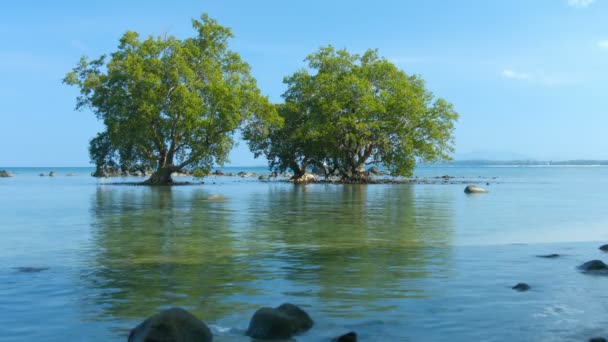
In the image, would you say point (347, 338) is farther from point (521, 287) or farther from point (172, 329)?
point (521, 287)

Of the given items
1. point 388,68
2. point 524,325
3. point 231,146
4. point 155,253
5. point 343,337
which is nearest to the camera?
point 343,337

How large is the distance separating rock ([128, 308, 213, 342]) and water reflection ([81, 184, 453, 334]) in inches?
44.6

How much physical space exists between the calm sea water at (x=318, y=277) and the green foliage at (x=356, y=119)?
144 feet

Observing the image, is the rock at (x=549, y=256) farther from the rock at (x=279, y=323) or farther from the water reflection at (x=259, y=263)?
the rock at (x=279, y=323)

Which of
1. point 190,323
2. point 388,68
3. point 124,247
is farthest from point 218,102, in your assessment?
point 190,323

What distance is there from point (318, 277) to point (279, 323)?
13.1 feet

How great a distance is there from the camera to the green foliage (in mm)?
66500

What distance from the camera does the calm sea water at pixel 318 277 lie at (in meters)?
8.40

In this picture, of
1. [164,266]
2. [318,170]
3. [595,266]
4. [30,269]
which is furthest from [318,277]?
[318,170]

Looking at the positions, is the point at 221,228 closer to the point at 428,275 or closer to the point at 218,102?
the point at 428,275

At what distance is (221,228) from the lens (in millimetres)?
20984

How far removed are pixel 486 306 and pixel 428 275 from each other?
2578 millimetres

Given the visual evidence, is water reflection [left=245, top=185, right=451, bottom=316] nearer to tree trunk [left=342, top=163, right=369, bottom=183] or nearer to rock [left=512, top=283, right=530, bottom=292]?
rock [left=512, top=283, right=530, bottom=292]

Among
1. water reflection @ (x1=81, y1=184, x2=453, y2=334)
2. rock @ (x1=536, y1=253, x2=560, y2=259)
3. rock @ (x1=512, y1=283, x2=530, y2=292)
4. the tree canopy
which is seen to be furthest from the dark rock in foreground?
the tree canopy
